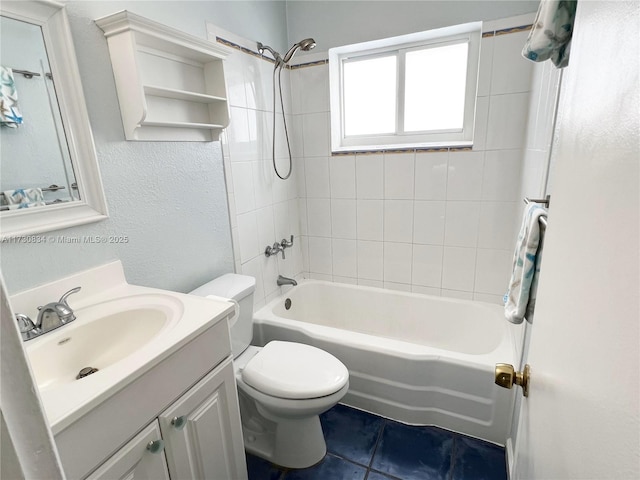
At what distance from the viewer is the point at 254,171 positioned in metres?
1.99

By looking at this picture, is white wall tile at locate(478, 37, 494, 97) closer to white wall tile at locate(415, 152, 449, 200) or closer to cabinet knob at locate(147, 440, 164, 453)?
white wall tile at locate(415, 152, 449, 200)

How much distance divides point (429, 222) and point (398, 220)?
195 mm

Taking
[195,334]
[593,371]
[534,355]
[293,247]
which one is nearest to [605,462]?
[593,371]

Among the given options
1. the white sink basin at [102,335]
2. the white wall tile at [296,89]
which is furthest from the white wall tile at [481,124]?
the white sink basin at [102,335]

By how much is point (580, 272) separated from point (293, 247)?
2117 millimetres

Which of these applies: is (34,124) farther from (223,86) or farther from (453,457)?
(453,457)

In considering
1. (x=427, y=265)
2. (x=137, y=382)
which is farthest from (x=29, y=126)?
(x=427, y=265)

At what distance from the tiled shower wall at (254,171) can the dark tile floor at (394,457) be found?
0.89 m

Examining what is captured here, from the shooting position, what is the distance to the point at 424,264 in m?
2.22

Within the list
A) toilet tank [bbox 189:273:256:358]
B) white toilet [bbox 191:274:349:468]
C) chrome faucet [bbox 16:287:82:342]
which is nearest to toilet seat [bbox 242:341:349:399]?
→ white toilet [bbox 191:274:349:468]

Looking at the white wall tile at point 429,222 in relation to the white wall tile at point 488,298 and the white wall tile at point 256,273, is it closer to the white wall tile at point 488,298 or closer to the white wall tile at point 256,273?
the white wall tile at point 488,298

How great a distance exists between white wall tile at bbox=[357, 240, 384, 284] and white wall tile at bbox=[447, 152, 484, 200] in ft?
1.94

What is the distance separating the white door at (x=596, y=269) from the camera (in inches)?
11.7

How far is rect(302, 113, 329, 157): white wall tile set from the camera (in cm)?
224
